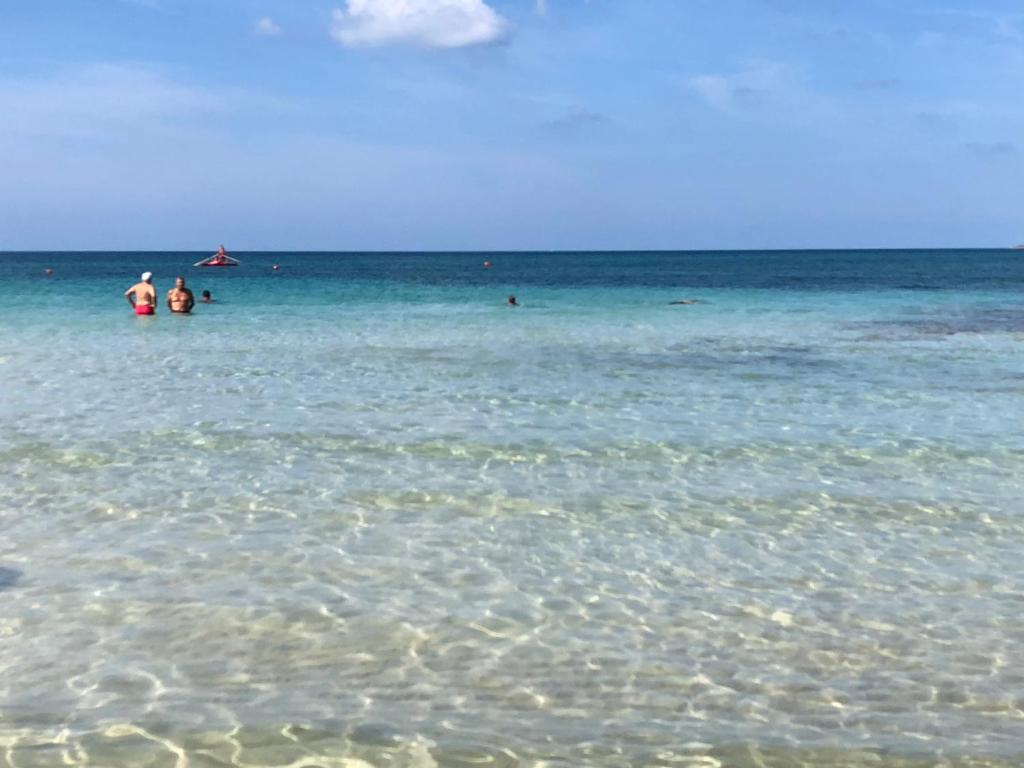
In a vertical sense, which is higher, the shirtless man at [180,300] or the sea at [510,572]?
the shirtless man at [180,300]

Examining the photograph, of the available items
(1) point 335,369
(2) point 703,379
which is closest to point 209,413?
(1) point 335,369

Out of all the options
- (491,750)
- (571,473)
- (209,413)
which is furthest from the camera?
(209,413)

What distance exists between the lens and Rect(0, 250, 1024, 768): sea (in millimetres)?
5500

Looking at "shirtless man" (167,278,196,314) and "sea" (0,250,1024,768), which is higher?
"shirtless man" (167,278,196,314)

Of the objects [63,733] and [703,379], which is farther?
[703,379]

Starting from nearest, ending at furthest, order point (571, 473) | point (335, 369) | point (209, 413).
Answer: point (571, 473), point (209, 413), point (335, 369)

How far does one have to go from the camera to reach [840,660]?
633 cm

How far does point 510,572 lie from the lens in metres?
7.89

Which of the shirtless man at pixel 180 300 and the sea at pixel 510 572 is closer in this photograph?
the sea at pixel 510 572

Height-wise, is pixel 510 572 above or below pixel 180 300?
below

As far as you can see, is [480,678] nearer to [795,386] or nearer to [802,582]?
[802,582]

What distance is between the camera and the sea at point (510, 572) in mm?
5500

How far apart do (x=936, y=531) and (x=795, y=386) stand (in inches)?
335

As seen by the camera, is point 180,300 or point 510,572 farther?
point 180,300
